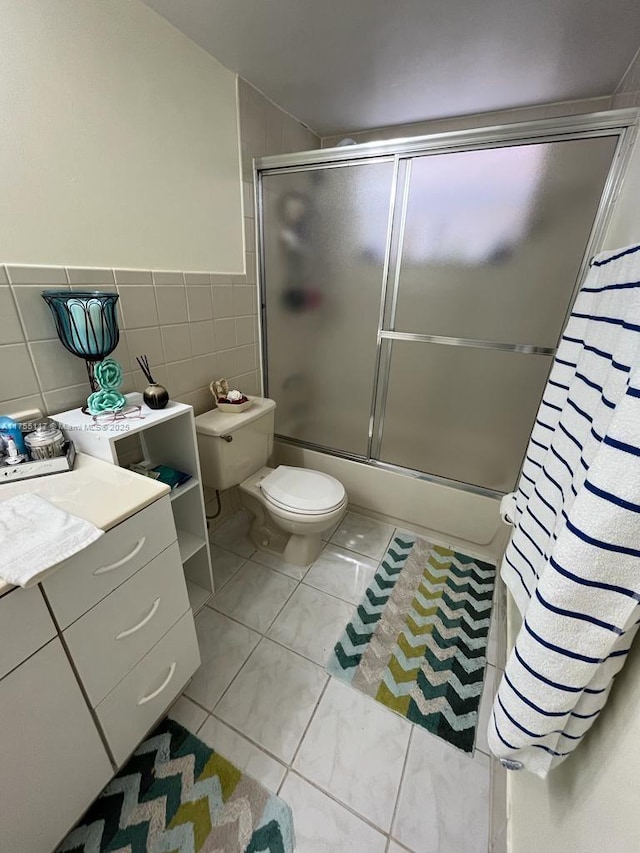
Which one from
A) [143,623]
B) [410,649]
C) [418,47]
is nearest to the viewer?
[143,623]

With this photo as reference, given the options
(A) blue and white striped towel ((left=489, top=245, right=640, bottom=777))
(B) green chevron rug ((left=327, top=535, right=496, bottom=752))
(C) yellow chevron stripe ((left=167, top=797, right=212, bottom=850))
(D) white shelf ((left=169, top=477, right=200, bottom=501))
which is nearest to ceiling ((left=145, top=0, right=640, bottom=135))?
(A) blue and white striped towel ((left=489, top=245, right=640, bottom=777))

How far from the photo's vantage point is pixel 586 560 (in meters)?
0.45

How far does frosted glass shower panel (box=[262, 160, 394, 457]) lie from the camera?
4.87ft

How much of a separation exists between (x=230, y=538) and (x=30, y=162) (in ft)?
5.29

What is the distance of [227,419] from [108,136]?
1.00m

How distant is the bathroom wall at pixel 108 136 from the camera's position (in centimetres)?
88

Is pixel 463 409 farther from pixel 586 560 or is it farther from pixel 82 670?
pixel 82 670

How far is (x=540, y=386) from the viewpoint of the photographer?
136cm

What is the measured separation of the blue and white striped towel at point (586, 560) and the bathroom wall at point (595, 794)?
0.10 feet

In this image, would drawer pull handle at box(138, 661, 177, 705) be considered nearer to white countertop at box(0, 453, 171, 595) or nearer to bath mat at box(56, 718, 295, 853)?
bath mat at box(56, 718, 295, 853)

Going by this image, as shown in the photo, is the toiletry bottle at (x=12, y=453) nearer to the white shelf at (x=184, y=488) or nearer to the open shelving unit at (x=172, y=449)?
the open shelving unit at (x=172, y=449)

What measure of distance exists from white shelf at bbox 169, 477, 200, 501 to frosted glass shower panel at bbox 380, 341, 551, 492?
963 millimetres

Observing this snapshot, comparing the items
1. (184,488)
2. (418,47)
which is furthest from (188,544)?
(418,47)

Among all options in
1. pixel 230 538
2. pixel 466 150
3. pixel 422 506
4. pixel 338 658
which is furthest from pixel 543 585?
pixel 230 538
